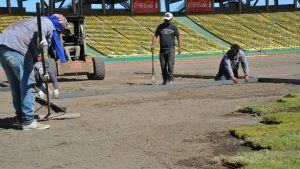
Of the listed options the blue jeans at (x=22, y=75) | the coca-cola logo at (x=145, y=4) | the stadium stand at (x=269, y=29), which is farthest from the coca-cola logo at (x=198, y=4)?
the blue jeans at (x=22, y=75)

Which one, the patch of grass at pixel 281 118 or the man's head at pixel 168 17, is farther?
the man's head at pixel 168 17

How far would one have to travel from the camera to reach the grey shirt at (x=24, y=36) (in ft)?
23.8

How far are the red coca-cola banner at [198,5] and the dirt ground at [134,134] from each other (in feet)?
142

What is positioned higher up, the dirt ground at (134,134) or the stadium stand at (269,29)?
the dirt ground at (134,134)

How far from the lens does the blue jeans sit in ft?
23.9

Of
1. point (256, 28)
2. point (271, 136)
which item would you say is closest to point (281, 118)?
point (271, 136)

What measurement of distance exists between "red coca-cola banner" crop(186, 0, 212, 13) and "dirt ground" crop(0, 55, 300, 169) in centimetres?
4327

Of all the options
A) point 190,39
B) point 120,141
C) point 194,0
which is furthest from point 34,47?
point 194,0

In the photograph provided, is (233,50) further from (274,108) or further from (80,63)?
(80,63)

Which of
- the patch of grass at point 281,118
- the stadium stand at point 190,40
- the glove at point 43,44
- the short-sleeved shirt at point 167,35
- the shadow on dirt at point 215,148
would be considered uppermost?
the glove at point 43,44

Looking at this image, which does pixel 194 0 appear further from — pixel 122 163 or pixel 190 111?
pixel 122 163

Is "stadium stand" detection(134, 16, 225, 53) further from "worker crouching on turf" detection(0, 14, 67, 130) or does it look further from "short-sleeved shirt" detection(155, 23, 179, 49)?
"worker crouching on turf" detection(0, 14, 67, 130)

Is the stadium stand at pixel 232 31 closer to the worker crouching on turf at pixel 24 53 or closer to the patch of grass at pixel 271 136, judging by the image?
the worker crouching on turf at pixel 24 53

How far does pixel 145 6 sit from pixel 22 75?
45.2 metres
